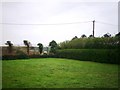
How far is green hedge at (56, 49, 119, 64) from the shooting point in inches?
574

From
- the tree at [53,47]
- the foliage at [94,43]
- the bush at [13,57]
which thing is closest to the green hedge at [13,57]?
the bush at [13,57]

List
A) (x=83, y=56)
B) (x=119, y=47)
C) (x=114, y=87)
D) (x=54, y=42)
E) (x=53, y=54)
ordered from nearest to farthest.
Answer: (x=114, y=87), (x=119, y=47), (x=83, y=56), (x=53, y=54), (x=54, y=42)

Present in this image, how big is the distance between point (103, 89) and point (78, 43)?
1583 cm

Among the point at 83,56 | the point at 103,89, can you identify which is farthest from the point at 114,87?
the point at 83,56

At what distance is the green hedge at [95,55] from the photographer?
1457 centimetres

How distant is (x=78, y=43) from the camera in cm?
2117

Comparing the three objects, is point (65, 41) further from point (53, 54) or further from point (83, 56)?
point (83, 56)

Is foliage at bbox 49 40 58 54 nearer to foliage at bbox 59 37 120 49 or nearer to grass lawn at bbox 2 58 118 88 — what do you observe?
foliage at bbox 59 37 120 49

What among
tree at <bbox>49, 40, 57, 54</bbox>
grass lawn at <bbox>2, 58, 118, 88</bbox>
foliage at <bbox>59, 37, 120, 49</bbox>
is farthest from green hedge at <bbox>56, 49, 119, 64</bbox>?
grass lawn at <bbox>2, 58, 118, 88</bbox>

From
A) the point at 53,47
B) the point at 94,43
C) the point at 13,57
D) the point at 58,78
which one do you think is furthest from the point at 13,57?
the point at 58,78

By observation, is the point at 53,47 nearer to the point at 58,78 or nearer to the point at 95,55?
the point at 95,55

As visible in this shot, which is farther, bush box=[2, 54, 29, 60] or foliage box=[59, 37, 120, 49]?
bush box=[2, 54, 29, 60]

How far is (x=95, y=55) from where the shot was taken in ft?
55.3

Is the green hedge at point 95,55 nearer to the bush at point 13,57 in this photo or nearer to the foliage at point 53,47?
the foliage at point 53,47
